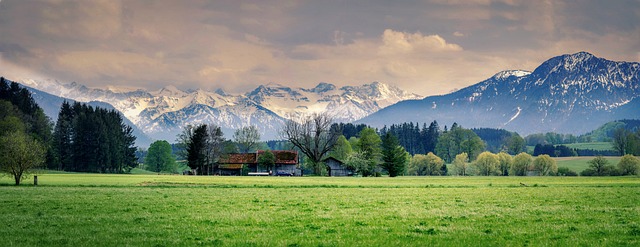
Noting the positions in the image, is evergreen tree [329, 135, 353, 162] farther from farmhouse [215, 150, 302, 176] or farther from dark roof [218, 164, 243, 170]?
dark roof [218, 164, 243, 170]

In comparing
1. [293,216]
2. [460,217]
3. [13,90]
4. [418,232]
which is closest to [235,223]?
[293,216]

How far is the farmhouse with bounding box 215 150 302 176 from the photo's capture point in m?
130

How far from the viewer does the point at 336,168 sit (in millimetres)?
133625

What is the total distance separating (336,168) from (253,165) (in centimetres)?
2058

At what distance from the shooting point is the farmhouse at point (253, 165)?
130 metres

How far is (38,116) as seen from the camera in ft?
416

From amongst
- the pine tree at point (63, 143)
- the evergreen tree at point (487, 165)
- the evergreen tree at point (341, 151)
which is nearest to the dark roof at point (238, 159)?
the evergreen tree at point (341, 151)

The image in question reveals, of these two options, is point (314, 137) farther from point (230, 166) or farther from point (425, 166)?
point (425, 166)

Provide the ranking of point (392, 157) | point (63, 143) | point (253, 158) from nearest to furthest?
1. point (392, 157)
2. point (63, 143)
3. point (253, 158)

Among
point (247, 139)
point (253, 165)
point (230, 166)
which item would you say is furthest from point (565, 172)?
point (247, 139)

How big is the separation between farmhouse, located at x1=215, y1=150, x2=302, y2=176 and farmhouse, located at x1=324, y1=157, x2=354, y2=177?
8.08m

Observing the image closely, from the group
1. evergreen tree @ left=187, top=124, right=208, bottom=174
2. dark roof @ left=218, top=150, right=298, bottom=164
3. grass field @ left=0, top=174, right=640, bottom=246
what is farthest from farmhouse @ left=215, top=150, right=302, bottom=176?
grass field @ left=0, top=174, right=640, bottom=246

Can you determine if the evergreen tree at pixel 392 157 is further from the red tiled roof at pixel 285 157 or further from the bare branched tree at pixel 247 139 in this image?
the bare branched tree at pixel 247 139

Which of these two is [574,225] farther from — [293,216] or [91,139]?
[91,139]
